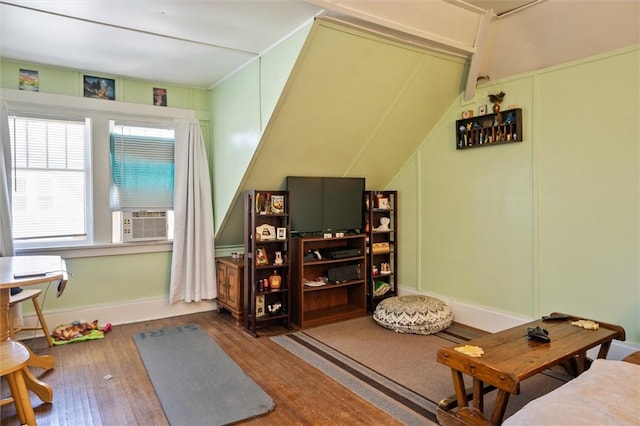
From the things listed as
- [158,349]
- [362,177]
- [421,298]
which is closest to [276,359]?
[158,349]

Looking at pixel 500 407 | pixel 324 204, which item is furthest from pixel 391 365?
pixel 324 204

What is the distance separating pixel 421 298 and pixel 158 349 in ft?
8.32

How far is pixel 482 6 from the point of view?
3.09m

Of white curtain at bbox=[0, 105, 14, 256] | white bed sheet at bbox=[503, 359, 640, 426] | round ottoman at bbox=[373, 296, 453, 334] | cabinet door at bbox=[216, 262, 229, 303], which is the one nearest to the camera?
white bed sheet at bbox=[503, 359, 640, 426]

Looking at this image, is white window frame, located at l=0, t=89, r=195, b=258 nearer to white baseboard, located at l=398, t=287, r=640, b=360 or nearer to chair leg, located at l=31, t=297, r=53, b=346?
chair leg, located at l=31, t=297, r=53, b=346

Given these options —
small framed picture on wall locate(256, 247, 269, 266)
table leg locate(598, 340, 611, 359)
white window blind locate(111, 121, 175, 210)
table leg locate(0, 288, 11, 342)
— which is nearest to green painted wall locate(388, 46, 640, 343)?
table leg locate(598, 340, 611, 359)

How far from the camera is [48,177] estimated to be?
12.3ft

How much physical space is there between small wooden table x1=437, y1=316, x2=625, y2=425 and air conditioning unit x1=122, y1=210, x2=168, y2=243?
10.5 ft

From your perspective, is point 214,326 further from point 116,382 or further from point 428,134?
point 428,134

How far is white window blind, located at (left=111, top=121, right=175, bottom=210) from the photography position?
4.05 m

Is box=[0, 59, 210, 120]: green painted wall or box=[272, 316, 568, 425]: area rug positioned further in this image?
box=[0, 59, 210, 120]: green painted wall

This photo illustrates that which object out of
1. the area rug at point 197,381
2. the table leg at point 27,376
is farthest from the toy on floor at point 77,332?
the table leg at point 27,376

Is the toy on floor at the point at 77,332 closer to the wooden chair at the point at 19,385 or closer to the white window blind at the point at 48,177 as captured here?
the white window blind at the point at 48,177

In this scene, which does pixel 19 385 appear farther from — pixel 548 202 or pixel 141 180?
pixel 548 202
